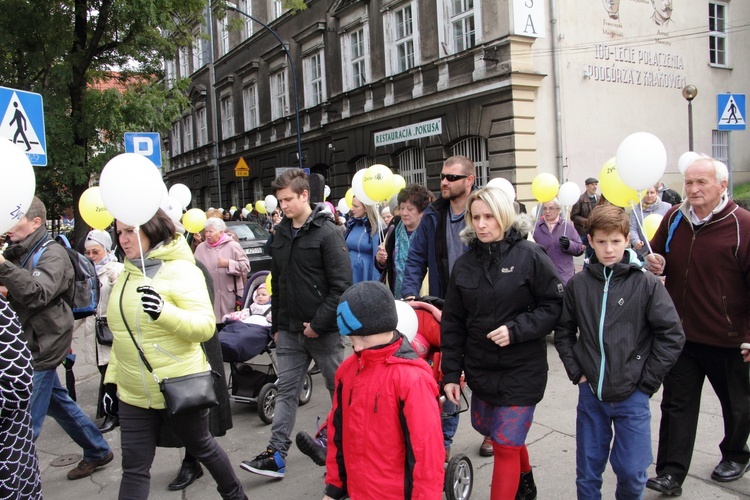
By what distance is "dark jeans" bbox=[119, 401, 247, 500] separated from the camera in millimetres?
3148

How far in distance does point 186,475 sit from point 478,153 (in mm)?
13343

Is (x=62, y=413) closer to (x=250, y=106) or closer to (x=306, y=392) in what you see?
(x=306, y=392)

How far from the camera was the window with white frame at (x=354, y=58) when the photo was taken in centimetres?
2042

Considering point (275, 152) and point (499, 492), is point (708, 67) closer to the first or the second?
point (275, 152)

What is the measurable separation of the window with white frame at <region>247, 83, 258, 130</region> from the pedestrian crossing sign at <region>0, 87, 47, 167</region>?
23.4 metres

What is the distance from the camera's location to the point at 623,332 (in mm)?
3061

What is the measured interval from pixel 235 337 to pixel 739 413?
393 centimetres

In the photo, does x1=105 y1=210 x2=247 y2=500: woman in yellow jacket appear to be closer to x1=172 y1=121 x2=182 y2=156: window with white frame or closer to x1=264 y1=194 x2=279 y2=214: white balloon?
x1=264 y1=194 x2=279 y2=214: white balloon

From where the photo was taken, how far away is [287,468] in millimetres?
4395

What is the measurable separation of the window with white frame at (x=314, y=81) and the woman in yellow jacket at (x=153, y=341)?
66.9ft

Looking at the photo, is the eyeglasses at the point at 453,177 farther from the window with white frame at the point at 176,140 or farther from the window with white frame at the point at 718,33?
the window with white frame at the point at 176,140

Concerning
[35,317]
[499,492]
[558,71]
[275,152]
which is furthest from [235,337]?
[275,152]

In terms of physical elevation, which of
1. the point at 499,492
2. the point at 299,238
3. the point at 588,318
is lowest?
the point at 499,492

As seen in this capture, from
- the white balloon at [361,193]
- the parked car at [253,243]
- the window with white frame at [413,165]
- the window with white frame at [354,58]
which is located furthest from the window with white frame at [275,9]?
the white balloon at [361,193]
